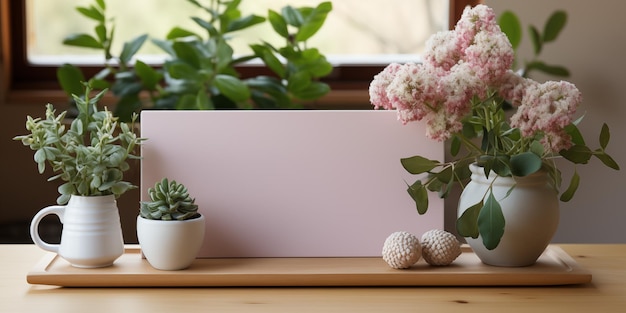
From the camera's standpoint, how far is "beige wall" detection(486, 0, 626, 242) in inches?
99.7

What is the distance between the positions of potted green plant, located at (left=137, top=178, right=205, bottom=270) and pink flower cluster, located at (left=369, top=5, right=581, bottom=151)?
0.31 meters

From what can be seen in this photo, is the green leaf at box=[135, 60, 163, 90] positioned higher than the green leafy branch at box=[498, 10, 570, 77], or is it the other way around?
the green leafy branch at box=[498, 10, 570, 77]

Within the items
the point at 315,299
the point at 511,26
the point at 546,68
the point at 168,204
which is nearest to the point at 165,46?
the point at 511,26

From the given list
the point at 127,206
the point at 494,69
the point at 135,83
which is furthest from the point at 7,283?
the point at 135,83

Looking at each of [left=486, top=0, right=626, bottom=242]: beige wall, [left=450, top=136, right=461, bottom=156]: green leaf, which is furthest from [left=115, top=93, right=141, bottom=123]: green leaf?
[left=450, top=136, right=461, bottom=156]: green leaf

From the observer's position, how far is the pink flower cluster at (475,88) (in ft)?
3.58

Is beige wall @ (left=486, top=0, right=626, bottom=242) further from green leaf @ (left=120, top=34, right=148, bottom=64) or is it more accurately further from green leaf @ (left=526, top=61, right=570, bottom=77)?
green leaf @ (left=120, top=34, right=148, bottom=64)

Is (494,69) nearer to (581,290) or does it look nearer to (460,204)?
(460,204)

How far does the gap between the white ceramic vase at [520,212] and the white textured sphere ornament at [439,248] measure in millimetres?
34

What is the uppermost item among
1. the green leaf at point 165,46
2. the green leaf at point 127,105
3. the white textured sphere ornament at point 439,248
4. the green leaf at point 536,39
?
the green leaf at point 536,39

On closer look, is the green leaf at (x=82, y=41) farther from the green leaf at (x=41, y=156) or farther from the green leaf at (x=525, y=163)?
the green leaf at (x=525, y=163)

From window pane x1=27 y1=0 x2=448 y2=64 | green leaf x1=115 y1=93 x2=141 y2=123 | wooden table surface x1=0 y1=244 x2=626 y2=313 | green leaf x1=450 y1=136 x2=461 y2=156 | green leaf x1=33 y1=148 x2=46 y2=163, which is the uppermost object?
window pane x1=27 y1=0 x2=448 y2=64

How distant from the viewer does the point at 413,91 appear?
110 cm

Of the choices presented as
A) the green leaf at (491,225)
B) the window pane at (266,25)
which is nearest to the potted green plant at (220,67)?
the window pane at (266,25)
